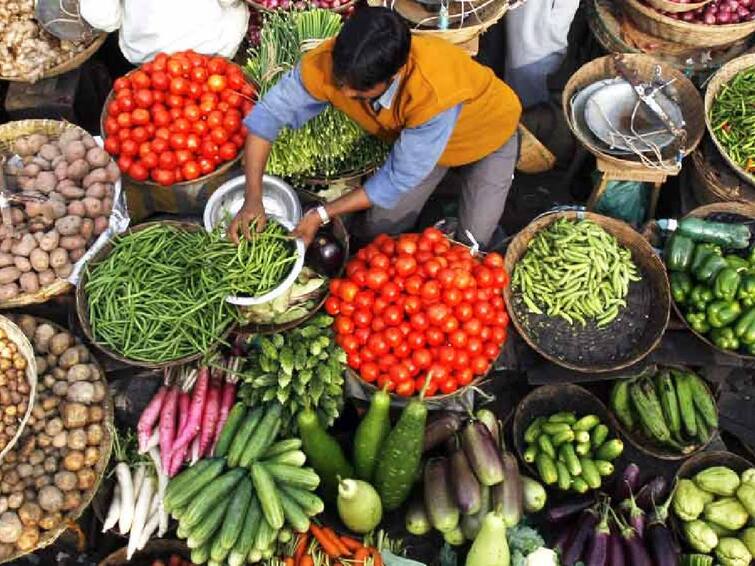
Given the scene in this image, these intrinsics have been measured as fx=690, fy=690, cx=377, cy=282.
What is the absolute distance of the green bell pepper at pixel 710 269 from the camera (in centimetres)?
352

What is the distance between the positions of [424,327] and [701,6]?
8.97ft

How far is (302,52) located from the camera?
375 centimetres

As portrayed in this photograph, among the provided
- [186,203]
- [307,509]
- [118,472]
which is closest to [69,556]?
[118,472]

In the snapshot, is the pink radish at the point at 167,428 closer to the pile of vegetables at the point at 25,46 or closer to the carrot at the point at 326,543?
the carrot at the point at 326,543

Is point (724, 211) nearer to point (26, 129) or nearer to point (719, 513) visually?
point (719, 513)

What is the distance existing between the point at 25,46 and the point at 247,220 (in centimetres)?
194

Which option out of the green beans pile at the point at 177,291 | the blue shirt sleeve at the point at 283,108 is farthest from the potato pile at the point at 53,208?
the blue shirt sleeve at the point at 283,108

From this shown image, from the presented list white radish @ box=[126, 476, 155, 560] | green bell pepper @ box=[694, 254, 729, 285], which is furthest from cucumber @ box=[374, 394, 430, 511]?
green bell pepper @ box=[694, 254, 729, 285]

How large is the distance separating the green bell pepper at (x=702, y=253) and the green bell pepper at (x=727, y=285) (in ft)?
0.45

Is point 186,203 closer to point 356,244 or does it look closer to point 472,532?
point 356,244

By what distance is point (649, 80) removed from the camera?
419 cm

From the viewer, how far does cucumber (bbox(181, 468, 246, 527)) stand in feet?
9.00

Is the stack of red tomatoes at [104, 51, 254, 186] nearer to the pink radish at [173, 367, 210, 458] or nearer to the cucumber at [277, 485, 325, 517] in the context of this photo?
the pink radish at [173, 367, 210, 458]

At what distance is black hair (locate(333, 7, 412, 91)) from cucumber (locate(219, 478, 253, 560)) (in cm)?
170
